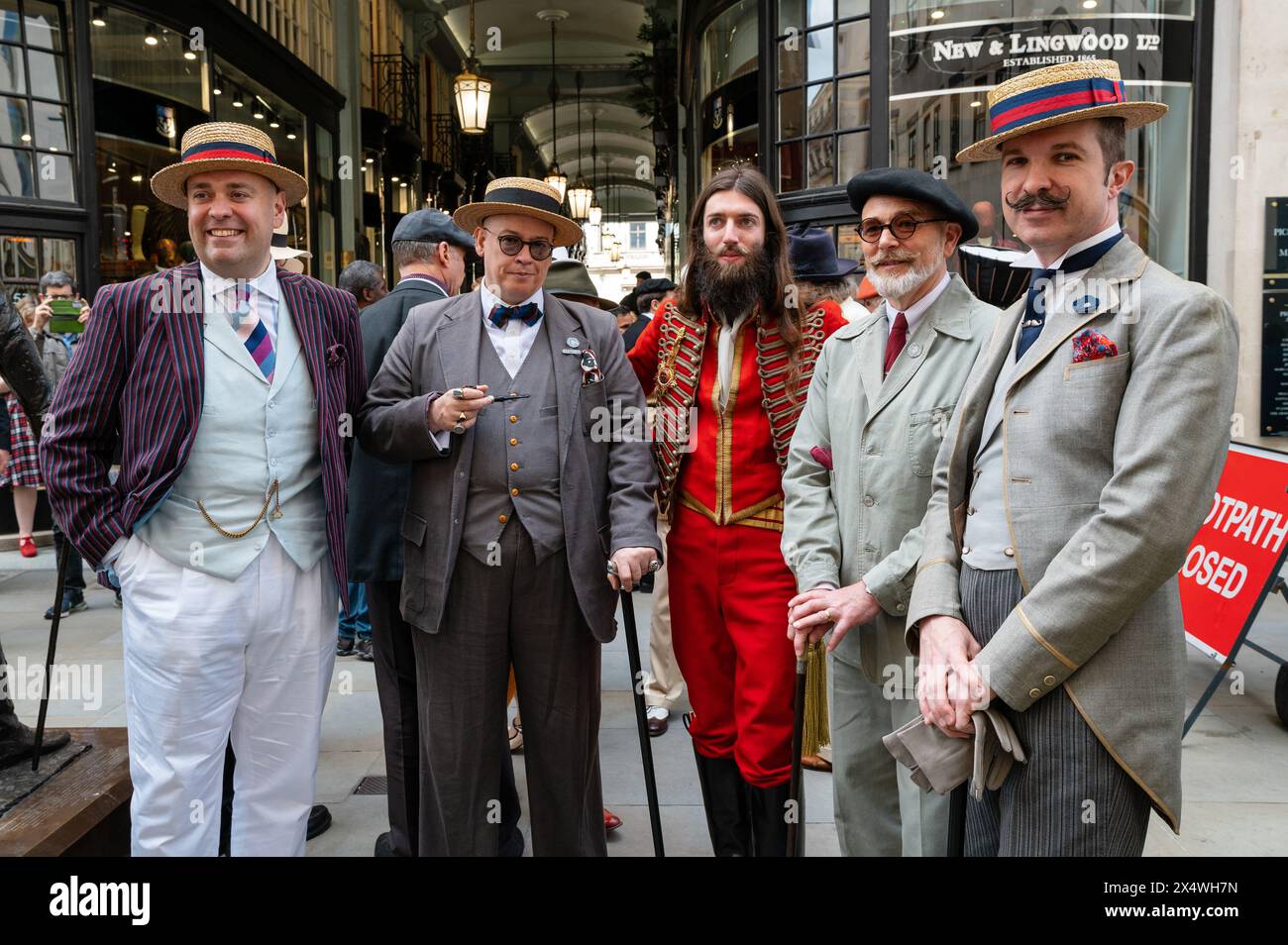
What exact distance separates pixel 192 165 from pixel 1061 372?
7.37 feet

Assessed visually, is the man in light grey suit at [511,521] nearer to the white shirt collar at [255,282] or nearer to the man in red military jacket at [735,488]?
the man in red military jacket at [735,488]

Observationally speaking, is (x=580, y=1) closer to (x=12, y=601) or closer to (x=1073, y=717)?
(x=12, y=601)

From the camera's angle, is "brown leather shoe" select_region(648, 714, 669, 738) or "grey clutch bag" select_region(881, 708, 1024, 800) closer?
"grey clutch bag" select_region(881, 708, 1024, 800)

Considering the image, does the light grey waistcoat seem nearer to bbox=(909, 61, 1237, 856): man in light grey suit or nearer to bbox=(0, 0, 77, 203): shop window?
bbox=(909, 61, 1237, 856): man in light grey suit

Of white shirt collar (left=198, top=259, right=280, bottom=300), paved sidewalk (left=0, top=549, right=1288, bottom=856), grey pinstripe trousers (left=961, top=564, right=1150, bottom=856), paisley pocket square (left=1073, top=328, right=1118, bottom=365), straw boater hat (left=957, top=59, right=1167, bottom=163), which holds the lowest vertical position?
paved sidewalk (left=0, top=549, right=1288, bottom=856)

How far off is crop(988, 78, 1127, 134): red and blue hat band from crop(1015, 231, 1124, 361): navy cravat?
10.8 inches

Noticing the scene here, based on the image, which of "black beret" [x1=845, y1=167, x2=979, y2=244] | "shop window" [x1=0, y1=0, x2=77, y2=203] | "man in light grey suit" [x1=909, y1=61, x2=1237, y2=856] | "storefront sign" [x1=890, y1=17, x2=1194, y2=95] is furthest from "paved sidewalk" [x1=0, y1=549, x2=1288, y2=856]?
"storefront sign" [x1=890, y1=17, x2=1194, y2=95]

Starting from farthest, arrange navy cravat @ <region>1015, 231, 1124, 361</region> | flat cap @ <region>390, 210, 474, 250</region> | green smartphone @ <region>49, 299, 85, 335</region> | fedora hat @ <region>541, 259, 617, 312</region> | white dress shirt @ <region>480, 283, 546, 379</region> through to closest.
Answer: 1. green smartphone @ <region>49, 299, 85, 335</region>
2. fedora hat @ <region>541, 259, 617, 312</region>
3. flat cap @ <region>390, 210, 474, 250</region>
4. white dress shirt @ <region>480, 283, 546, 379</region>
5. navy cravat @ <region>1015, 231, 1124, 361</region>

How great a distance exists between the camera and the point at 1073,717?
77.0 inches

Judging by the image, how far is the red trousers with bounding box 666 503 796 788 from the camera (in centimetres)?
298

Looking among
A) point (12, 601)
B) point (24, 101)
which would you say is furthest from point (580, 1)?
point (12, 601)

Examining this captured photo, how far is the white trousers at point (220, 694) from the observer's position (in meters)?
2.65

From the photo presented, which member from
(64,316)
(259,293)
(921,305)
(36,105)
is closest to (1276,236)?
(921,305)

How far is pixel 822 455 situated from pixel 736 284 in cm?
64
